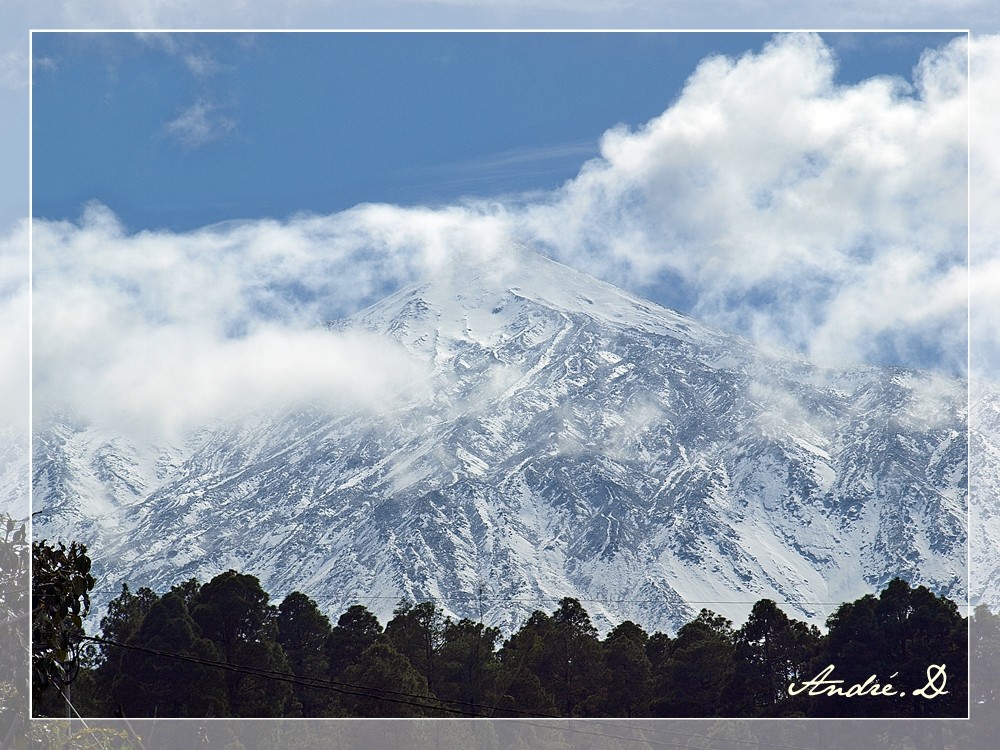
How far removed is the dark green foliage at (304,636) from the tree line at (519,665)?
0.05 metres

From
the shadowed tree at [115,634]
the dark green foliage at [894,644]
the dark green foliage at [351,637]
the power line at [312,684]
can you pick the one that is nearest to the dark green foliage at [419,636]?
the dark green foliage at [351,637]

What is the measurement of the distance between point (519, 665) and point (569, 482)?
162 m

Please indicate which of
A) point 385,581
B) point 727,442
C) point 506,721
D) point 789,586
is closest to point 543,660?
point 506,721

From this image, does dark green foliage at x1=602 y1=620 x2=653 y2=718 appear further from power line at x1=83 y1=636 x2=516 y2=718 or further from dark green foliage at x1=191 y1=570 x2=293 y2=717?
dark green foliage at x1=191 y1=570 x2=293 y2=717

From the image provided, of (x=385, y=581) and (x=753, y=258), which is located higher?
(x=753, y=258)

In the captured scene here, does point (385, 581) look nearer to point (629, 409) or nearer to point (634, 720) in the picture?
point (629, 409)

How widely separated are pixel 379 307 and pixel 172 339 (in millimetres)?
90235

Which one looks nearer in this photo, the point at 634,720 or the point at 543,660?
the point at 634,720

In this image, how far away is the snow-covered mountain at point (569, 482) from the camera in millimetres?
174250

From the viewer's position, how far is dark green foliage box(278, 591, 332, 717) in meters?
27.2

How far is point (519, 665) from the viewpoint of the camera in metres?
25.7

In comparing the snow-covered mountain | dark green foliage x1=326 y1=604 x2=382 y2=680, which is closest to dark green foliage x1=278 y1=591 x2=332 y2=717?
dark green foliage x1=326 y1=604 x2=382 y2=680

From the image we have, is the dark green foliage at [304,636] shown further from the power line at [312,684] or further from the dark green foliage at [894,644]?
the dark green foliage at [894,644]

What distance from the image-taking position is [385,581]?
559 feet
